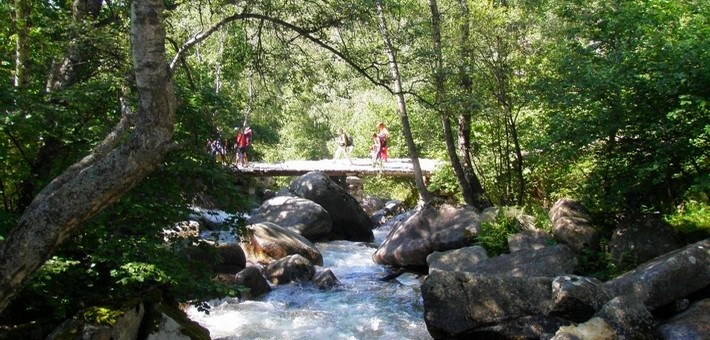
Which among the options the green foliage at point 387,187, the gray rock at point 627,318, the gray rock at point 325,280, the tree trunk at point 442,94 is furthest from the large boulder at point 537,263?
the green foliage at point 387,187

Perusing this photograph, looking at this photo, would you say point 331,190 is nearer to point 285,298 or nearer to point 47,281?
point 285,298

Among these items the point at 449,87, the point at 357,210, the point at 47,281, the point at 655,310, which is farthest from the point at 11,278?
the point at 357,210

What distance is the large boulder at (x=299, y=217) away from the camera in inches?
604

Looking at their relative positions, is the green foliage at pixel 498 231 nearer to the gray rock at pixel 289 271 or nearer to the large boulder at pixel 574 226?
the large boulder at pixel 574 226

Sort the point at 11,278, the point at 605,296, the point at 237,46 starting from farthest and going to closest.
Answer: the point at 237,46, the point at 605,296, the point at 11,278

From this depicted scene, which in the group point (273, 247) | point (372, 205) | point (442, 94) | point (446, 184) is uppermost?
point (442, 94)

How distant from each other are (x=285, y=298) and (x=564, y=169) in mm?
6127

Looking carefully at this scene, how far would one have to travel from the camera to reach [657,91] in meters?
8.32

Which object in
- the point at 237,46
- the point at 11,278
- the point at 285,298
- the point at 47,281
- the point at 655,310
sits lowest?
the point at 285,298

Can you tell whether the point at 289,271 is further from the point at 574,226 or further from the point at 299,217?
the point at 574,226

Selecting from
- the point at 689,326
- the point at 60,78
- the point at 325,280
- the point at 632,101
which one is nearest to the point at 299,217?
the point at 325,280

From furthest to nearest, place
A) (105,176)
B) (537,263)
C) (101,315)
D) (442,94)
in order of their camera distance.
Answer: (442,94), (537,263), (101,315), (105,176)

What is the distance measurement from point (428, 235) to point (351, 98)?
4342 mm

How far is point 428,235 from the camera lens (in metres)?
12.1
